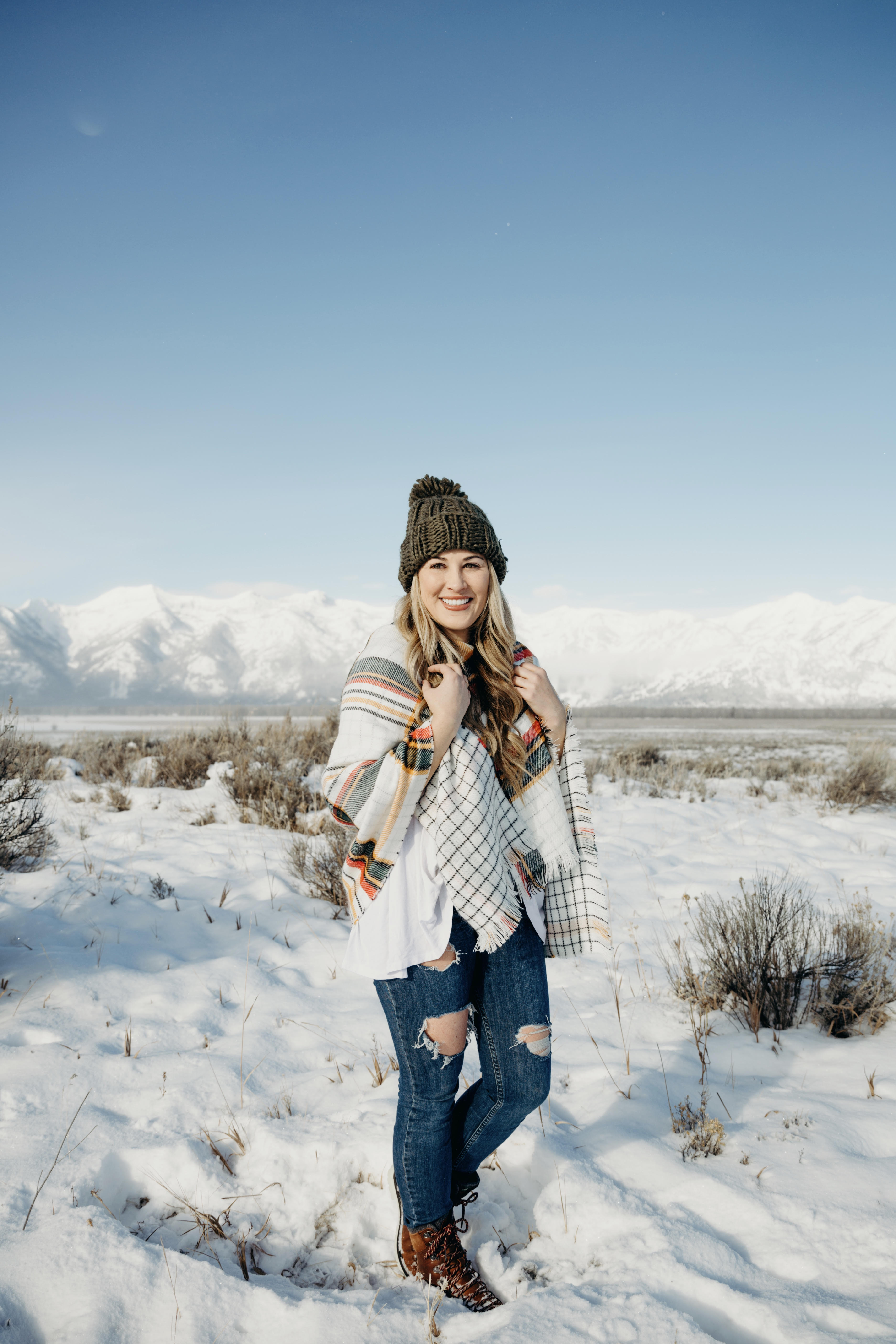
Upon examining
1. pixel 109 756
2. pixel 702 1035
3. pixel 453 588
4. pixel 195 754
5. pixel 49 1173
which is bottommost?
pixel 702 1035

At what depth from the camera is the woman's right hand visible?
1540 millimetres

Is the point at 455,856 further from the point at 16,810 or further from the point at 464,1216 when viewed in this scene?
the point at 16,810

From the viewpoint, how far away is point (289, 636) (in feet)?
581

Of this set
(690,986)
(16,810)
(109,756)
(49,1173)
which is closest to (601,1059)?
(690,986)

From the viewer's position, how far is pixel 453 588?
5.75 ft

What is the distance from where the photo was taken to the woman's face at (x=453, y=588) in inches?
69.2

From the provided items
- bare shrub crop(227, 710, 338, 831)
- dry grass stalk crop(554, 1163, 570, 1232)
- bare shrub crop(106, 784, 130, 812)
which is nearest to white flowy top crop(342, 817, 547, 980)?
dry grass stalk crop(554, 1163, 570, 1232)

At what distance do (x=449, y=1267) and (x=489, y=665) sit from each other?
1.57 m

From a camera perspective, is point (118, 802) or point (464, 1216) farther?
point (118, 802)

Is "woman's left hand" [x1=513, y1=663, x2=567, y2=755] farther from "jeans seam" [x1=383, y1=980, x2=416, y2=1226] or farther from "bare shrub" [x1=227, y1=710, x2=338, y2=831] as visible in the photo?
"bare shrub" [x1=227, y1=710, x2=338, y2=831]

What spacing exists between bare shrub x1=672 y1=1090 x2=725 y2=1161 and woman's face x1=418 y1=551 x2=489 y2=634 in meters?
1.96

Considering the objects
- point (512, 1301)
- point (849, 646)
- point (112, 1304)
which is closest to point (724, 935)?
point (512, 1301)

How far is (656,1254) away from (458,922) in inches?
45.1

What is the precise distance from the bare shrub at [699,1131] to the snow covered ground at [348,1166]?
0.14 feet
